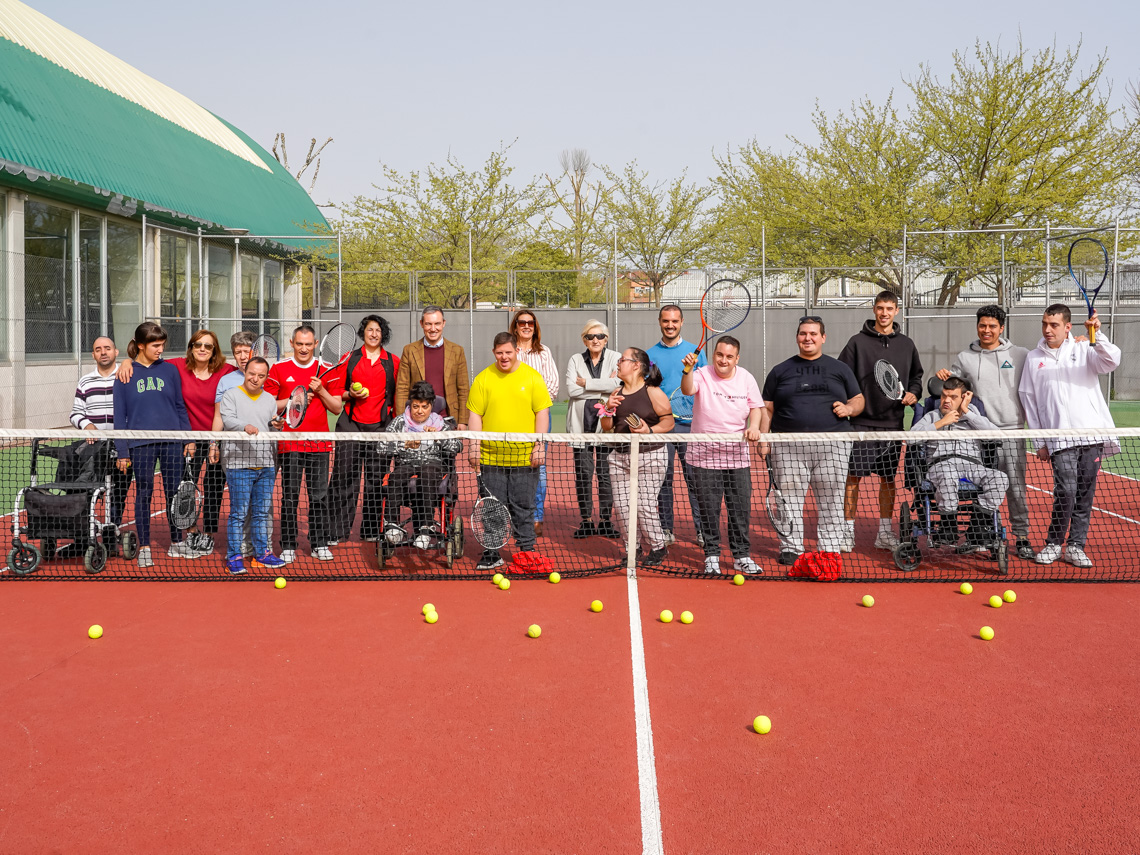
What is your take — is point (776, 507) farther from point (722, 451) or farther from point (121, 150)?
point (121, 150)

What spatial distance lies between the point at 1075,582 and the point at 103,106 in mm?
19029

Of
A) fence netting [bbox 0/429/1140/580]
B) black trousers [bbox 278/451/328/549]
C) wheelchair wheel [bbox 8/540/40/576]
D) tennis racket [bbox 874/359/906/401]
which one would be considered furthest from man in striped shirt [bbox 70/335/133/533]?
tennis racket [bbox 874/359/906/401]

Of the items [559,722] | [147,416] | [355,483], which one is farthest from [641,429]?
[147,416]

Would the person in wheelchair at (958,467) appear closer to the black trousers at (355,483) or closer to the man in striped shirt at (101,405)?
the black trousers at (355,483)

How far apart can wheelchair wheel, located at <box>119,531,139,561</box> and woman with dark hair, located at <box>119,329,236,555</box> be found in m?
0.40

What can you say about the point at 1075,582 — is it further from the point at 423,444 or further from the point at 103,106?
the point at 103,106

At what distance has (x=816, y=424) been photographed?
6820mm

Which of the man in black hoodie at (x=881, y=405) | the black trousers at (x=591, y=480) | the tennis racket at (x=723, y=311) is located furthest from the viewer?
the tennis racket at (x=723, y=311)

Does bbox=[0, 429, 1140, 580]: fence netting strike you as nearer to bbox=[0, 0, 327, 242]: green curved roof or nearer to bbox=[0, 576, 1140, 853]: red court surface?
bbox=[0, 576, 1140, 853]: red court surface

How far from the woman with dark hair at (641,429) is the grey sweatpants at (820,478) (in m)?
0.91

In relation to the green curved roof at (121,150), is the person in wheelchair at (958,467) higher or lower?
lower

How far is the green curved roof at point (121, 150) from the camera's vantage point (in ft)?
49.3

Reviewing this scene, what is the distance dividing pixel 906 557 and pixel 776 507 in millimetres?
1049

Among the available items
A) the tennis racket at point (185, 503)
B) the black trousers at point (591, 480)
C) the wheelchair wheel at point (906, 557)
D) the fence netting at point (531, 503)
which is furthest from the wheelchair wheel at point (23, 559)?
the wheelchair wheel at point (906, 557)
